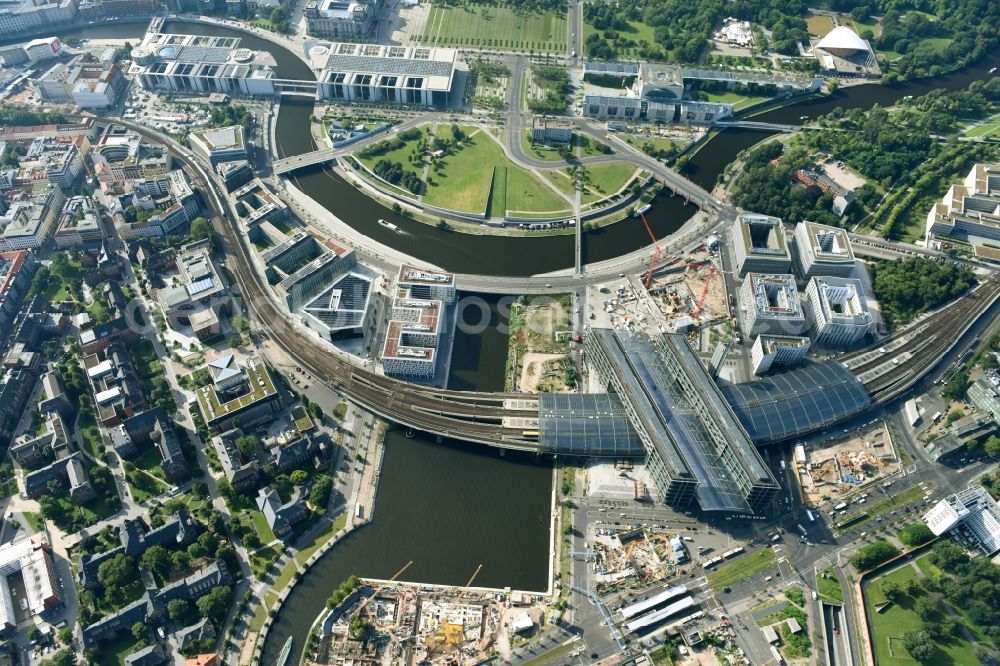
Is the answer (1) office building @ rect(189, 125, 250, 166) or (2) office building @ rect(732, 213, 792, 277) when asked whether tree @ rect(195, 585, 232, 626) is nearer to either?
(1) office building @ rect(189, 125, 250, 166)

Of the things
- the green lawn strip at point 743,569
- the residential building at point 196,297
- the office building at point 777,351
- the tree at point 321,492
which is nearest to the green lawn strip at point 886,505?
the green lawn strip at point 743,569

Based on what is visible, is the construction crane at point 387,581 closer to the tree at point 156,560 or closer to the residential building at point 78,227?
the tree at point 156,560

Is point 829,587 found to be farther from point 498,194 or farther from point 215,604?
point 498,194

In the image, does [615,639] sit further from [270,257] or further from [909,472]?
[270,257]

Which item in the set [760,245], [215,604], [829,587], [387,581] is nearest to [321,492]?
[387,581]

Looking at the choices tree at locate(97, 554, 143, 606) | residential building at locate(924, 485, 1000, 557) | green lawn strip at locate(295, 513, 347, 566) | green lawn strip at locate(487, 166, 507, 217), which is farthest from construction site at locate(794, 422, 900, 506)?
tree at locate(97, 554, 143, 606)

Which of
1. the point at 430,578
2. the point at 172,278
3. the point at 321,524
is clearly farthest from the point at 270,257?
the point at 430,578

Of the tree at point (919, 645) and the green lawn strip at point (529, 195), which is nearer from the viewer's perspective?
the tree at point (919, 645)
